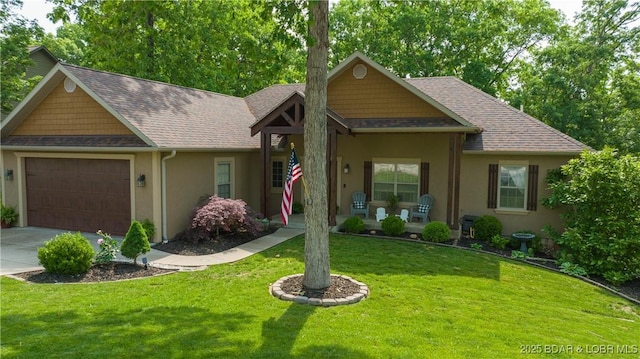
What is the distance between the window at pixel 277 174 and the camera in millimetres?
16328

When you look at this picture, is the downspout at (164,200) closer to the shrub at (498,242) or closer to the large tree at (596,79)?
the shrub at (498,242)

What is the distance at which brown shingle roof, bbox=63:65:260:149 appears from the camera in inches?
452

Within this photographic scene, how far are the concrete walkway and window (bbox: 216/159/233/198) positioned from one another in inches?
100

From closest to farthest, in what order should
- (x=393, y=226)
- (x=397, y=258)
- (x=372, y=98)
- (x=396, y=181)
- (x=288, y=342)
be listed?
(x=288, y=342)
(x=397, y=258)
(x=393, y=226)
(x=372, y=98)
(x=396, y=181)

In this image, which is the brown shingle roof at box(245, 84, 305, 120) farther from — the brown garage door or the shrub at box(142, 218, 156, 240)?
the shrub at box(142, 218, 156, 240)

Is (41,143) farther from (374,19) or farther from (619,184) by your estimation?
(374,19)

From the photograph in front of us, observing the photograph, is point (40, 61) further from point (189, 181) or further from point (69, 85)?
point (189, 181)

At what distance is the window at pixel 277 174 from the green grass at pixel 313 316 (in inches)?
280

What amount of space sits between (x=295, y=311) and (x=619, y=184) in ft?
29.5

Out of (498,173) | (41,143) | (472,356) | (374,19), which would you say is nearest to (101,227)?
(41,143)

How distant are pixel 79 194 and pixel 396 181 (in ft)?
33.9

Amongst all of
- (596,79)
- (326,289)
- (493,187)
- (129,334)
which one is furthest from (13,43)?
(596,79)

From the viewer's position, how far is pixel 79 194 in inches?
498

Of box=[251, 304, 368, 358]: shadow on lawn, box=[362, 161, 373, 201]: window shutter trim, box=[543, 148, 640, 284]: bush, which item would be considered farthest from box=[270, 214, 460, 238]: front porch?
box=[251, 304, 368, 358]: shadow on lawn
